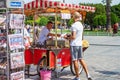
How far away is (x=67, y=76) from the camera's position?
33.3 feet

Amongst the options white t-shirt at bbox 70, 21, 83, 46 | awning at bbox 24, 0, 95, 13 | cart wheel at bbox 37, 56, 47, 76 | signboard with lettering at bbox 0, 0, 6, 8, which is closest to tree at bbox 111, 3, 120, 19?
awning at bbox 24, 0, 95, 13

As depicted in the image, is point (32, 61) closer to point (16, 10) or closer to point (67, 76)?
point (67, 76)

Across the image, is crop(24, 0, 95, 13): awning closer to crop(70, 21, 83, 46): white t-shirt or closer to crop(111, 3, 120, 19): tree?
crop(70, 21, 83, 46): white t-shirt

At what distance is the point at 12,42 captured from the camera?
298 inches

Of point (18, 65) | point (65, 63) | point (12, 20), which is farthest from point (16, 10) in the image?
point (65, 63)

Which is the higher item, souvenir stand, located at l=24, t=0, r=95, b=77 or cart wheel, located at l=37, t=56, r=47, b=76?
souvenir stand, located at l=24, t=0, r=95, b=77

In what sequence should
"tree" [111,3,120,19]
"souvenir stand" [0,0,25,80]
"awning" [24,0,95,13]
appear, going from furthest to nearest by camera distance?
"tree" [111,3,120,19] < "awning" [24,0,95,13] < "souvenir stand" [0,0,25,80]

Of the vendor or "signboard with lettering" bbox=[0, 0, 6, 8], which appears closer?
"signboard with lettering" bbox=[0, 0, 6, 8]

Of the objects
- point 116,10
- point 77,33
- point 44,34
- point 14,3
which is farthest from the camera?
point 116,10

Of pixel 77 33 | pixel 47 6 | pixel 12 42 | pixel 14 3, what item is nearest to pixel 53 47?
pixel 77 33

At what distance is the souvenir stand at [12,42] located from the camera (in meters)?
7.50

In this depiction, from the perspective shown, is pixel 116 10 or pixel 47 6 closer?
pixel 47 6

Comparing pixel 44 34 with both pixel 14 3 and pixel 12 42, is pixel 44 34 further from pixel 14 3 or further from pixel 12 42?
pixel 14 3

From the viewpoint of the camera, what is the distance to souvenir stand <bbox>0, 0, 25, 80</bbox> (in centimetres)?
750
